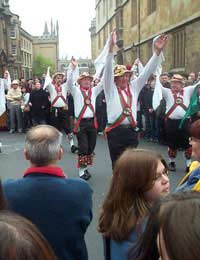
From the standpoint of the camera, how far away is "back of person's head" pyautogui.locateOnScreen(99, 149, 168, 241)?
2096mm

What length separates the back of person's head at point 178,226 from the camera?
1065mm

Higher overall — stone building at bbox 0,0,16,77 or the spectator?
stone building at bbox 0,0,16,77

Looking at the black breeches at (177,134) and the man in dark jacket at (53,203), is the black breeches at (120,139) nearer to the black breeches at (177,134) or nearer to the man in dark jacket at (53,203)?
the black breeches at (177,134)

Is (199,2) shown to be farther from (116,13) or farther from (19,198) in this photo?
(116,13)

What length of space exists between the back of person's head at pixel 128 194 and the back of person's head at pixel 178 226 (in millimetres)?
727

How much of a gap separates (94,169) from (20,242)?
6.80 metres

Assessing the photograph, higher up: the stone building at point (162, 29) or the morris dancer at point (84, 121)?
the stone building at point (162, 29)

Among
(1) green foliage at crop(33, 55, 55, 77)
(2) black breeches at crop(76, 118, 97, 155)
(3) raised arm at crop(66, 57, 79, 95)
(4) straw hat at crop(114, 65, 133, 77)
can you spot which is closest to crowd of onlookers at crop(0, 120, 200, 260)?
(4) straw hat at crop(114, 65, 133, 77)

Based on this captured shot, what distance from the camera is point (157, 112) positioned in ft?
34.7

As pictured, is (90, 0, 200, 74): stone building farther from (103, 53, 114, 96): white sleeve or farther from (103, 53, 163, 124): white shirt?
(103, 53, 114, 96): white sleeve

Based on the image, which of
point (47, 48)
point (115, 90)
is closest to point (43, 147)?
point (115, 90)

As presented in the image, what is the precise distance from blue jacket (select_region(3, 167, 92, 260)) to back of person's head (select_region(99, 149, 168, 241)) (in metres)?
0.20

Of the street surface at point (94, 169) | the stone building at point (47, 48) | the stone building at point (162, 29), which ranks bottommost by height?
the street surface at point (94, 169)

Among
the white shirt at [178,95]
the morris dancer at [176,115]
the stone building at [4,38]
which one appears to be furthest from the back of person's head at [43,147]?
the stone building at [4,38]
